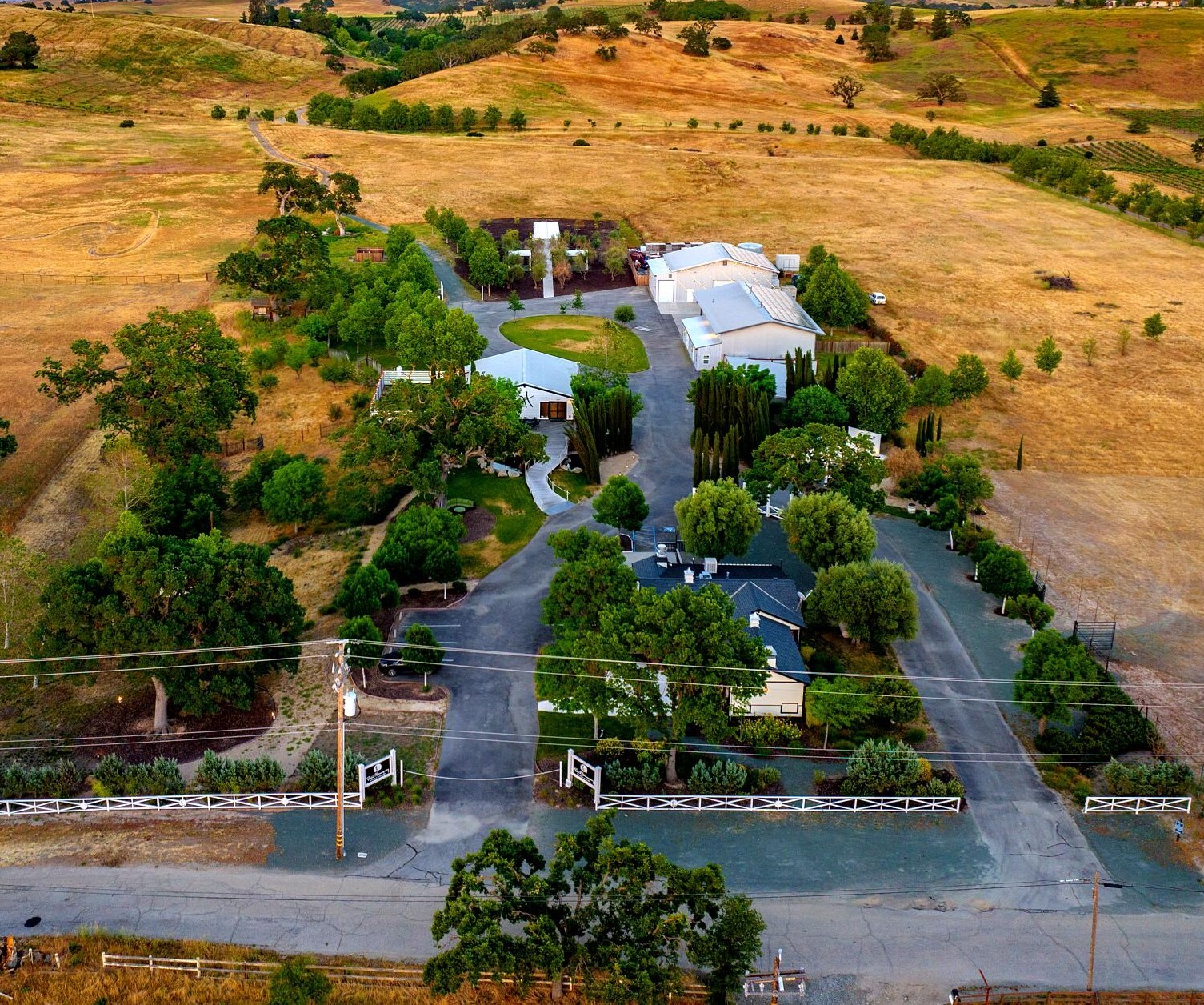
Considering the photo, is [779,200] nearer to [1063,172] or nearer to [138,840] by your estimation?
[1063,172]

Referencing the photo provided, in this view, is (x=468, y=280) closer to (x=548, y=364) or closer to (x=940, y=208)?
(x=548, y=364)

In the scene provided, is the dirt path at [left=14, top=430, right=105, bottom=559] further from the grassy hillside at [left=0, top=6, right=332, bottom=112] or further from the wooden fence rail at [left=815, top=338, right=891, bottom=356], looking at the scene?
the grassy hillside at [left=0, top=6, right=332, bottom=112]

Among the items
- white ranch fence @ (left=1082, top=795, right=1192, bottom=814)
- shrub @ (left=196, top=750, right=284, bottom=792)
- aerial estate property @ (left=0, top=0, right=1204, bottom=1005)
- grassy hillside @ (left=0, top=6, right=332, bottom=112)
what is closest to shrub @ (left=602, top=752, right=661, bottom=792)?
aerial estate property @ (left=0, top=0, right=1204, bottom=1005)

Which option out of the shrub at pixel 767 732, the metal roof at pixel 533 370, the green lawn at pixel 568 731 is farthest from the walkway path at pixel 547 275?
the shrub at pixel 767 732

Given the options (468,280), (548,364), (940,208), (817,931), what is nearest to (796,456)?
(548,364)

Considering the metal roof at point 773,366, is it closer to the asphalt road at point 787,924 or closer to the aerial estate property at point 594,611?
the aerial estate property at point 594,611

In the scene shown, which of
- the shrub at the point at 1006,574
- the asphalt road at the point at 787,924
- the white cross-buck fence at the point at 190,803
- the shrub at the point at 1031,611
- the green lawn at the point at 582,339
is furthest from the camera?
the green lawn at the point at 582,339

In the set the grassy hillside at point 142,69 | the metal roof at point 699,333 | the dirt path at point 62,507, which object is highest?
the grassy hillside at point 142,69
